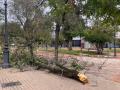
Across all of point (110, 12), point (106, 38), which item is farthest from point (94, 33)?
point (110, 12)

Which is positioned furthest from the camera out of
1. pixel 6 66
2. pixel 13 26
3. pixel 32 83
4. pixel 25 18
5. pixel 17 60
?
pixel 13 26

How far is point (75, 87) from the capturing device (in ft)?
38.0

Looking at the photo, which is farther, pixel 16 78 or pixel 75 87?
pixel 16 78

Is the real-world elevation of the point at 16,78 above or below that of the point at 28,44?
below

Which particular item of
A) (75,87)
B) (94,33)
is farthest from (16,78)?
(94,33)

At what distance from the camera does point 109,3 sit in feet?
24.4

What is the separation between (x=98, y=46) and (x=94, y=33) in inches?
151

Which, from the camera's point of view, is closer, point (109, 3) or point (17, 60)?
point (109, 3)

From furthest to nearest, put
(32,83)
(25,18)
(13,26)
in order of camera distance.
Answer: (13,26), (25,18), (32,83)

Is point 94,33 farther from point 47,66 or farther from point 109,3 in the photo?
point 109,3

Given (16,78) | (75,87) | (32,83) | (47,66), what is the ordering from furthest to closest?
(47,66)
(16,78)
(32,83)
(75,87)

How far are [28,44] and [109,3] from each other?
1513cm

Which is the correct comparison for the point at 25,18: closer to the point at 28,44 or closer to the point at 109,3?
the point at 28,44

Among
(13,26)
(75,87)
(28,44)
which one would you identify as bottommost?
(75,87)
